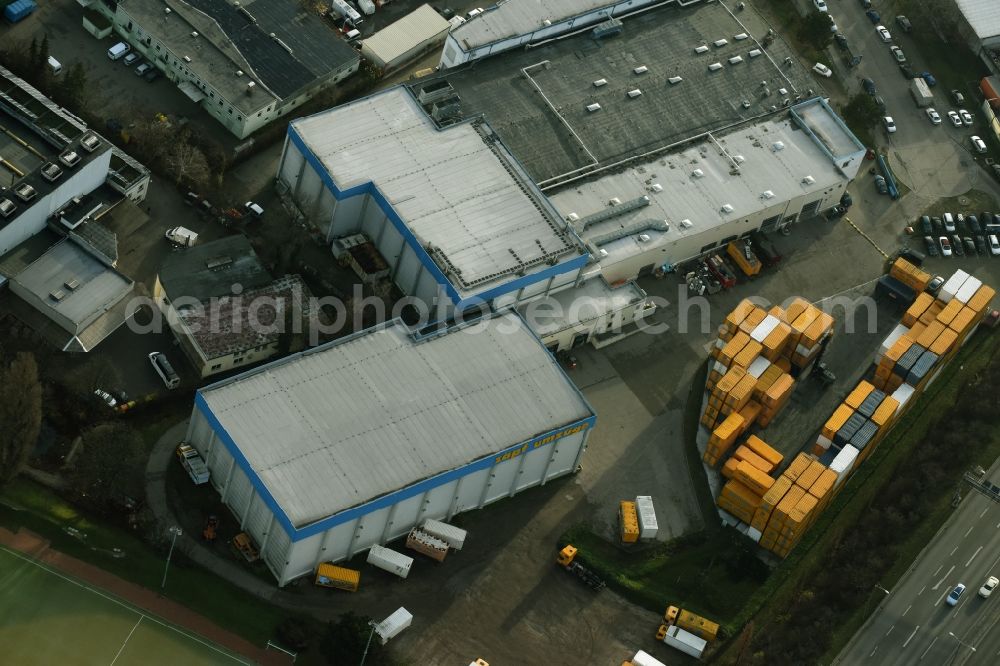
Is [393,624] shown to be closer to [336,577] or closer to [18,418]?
[336,577]

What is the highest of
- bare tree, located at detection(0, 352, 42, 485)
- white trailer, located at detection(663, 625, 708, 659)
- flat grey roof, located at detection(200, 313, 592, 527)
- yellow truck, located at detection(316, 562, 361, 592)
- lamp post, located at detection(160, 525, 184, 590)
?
bare tree, located at detection(0, 352, 42, 485)

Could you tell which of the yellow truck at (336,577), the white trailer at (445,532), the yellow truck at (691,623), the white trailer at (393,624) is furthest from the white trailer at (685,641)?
the yellow truck at (336,577)

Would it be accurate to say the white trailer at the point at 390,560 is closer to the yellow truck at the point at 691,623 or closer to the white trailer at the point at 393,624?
the white trailer at the point at 393,624

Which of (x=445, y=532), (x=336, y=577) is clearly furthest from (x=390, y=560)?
(x=445, y=532)

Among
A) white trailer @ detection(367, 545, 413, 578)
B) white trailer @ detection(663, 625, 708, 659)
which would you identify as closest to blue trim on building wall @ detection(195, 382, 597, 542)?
white trailer @ detection(367, 545, 413, 578)

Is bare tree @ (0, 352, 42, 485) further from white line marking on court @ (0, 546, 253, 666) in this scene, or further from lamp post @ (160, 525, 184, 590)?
lamp post @ (160, 525, 184, 590)

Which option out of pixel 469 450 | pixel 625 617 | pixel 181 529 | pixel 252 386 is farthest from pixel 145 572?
pixel 625 617
